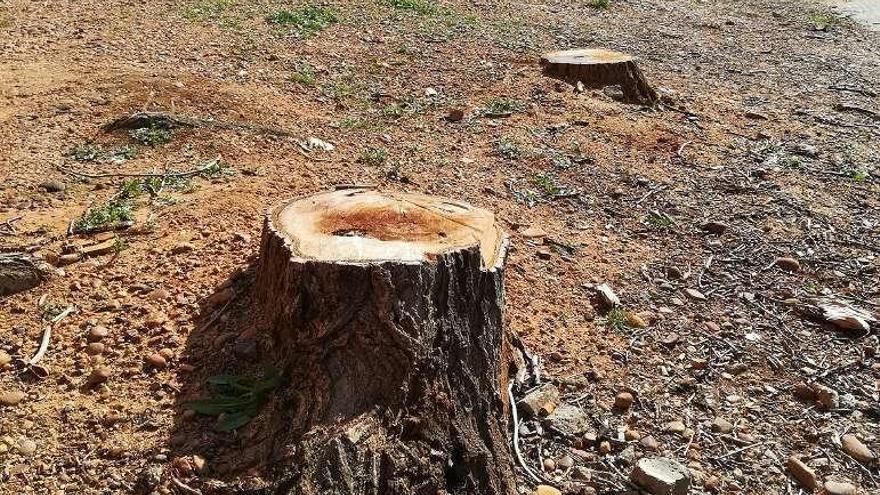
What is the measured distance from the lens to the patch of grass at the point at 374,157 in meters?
4.64

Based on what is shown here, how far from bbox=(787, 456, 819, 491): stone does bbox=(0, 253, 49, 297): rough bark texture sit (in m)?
2.98

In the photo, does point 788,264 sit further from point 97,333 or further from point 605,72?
point 97,333

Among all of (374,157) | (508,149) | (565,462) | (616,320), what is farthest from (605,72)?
(565,462)

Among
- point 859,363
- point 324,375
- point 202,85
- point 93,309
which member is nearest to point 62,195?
point 93,309

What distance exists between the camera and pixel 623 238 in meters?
4.24

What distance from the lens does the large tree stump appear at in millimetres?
2146

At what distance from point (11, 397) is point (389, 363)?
1302 millimetres

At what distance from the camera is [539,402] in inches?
112

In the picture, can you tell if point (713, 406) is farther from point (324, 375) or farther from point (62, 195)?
point (62, 195)

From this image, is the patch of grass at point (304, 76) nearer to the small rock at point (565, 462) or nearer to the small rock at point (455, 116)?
the small rock at point (455, 116)

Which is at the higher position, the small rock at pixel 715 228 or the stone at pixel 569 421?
the small rock at pixel 715 228

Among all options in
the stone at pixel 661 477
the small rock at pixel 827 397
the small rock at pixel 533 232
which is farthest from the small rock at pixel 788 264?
the stone at pixel 661 477

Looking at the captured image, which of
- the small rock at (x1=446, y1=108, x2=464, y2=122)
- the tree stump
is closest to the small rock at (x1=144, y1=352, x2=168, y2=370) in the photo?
the small rock at (x1=446, y1=108, x2=464, y2=122)

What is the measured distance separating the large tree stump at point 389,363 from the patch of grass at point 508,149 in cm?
266
